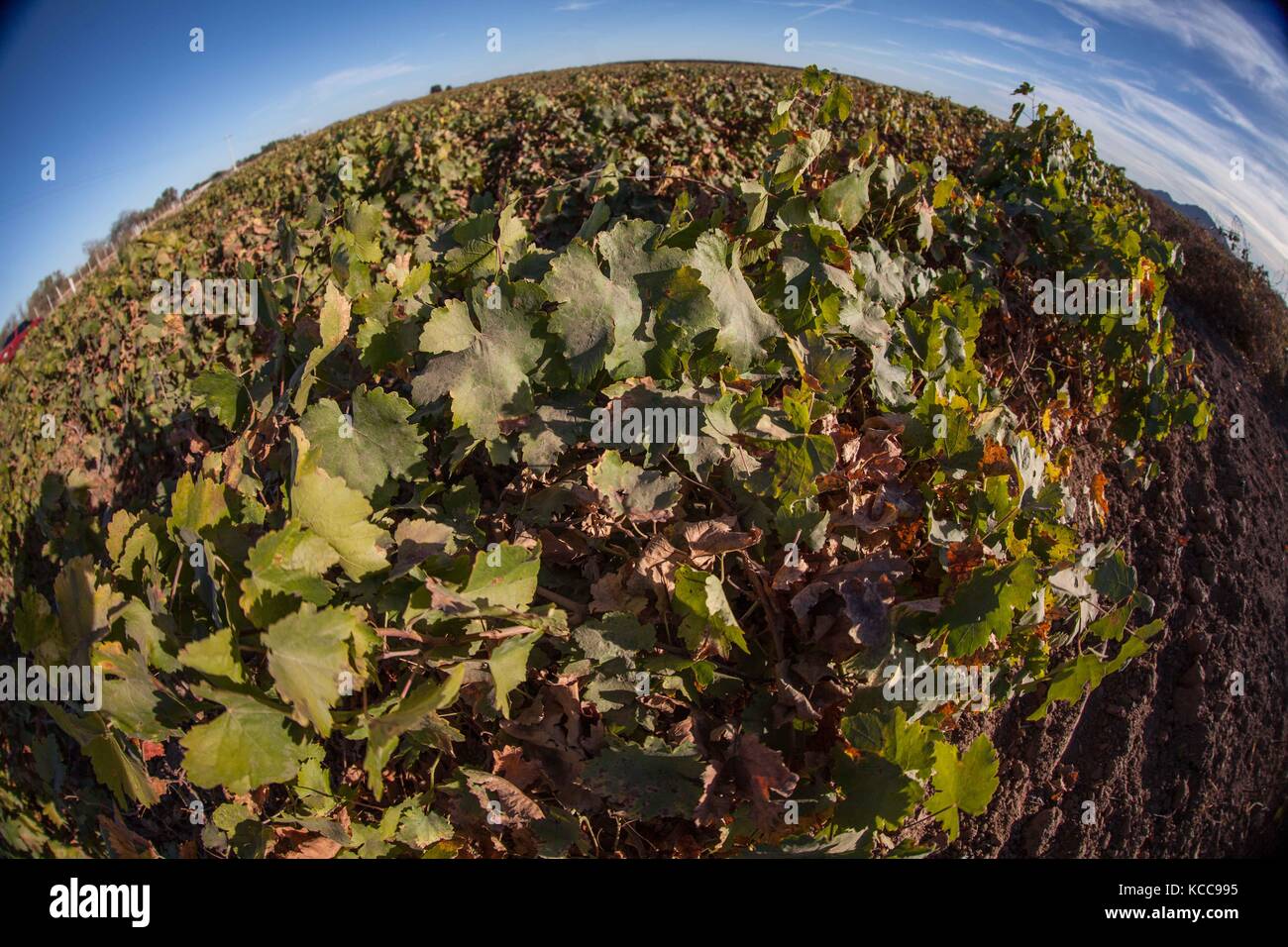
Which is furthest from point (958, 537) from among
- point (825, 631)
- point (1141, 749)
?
point (1141, 749)

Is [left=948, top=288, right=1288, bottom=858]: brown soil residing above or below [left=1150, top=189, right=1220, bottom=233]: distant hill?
below

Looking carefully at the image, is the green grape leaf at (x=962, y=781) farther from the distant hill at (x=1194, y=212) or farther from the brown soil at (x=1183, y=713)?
the distant hill at (x=1194, y=212)

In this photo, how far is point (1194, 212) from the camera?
372 centimetres

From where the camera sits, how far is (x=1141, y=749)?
2768 mm

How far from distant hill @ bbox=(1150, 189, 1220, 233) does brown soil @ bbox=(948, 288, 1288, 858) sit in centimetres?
98

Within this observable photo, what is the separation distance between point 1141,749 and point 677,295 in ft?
8.72

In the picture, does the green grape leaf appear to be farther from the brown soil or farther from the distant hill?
the distant hill

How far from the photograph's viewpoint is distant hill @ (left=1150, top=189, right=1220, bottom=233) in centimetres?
364

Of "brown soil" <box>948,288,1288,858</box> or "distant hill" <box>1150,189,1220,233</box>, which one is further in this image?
"distant hill" <box>1150,189,1220,233</box>

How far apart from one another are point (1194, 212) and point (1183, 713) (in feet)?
8.68

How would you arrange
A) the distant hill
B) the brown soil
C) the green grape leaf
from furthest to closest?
1. the distant hill
2. the brown soil
3. the green grape leaf

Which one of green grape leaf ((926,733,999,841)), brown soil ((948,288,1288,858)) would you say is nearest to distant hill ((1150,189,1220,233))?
brown soil ((948,288,1288,858))

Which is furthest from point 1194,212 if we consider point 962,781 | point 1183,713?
point 962,781

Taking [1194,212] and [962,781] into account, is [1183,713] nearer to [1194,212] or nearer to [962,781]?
[962,781]
